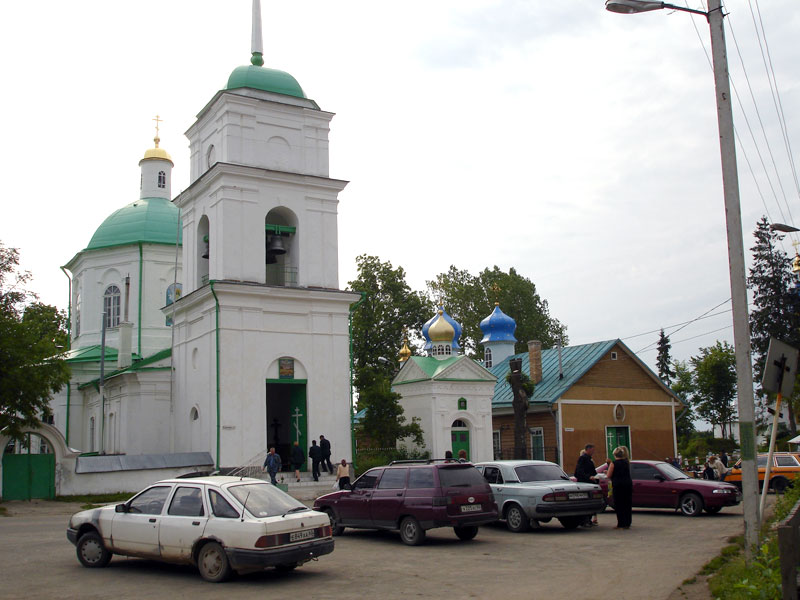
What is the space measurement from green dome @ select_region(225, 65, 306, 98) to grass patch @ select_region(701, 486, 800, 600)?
22203mm

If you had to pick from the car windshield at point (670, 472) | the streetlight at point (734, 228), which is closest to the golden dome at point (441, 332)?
the car windshield at point (670, 472)

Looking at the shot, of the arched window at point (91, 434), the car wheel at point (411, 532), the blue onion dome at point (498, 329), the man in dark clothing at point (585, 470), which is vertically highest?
the blue onion dome at point (498, 329)

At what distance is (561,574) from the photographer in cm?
1138

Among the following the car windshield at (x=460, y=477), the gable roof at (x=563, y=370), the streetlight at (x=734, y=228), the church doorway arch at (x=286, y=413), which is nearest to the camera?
the streetlight at (x=734, y=228)

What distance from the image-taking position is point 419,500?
1480cm

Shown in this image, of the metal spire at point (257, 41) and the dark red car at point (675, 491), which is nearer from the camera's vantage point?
the dark red car at point (675, 491)

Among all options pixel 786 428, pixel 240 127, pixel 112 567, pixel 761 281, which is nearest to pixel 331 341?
A: pixel 240 127

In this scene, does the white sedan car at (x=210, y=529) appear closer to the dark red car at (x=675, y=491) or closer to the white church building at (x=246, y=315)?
the dark red car at (x=675, y=491)

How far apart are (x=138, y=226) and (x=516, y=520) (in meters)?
29.2

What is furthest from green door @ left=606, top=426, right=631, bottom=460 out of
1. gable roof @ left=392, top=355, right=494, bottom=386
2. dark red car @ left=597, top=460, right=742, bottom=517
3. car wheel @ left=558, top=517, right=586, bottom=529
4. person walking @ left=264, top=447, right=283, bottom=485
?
car wheel @ left=558, top=517, right=586, bottom=529

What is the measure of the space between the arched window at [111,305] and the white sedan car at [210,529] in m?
29.1

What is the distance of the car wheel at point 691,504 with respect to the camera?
1934 centimetres

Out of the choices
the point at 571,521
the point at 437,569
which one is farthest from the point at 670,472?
the point at 437,569

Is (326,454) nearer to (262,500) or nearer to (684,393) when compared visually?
(262,500)
